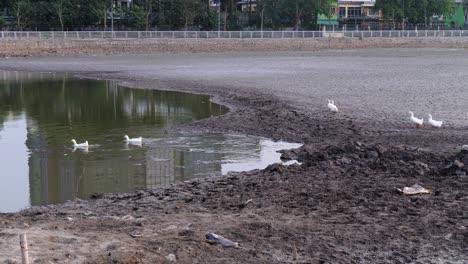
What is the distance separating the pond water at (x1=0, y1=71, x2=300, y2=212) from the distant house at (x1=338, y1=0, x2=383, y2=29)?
92009 mm

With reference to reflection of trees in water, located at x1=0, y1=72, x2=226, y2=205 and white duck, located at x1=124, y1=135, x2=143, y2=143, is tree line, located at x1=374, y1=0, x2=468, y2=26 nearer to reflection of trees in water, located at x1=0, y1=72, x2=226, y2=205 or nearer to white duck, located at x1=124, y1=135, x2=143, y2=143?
reflection of trees in water, located at x1=0, y1=72, x2=226, y2=205

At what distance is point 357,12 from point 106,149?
10872 centimetres

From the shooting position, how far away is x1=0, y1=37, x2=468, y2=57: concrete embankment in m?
64.3

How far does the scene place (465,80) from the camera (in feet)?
104

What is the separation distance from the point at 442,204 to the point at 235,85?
73.0 ft

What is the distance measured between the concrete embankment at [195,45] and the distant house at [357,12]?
35282 millimetres

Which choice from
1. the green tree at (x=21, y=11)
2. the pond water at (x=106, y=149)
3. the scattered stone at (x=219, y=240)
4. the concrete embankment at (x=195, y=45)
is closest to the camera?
the scattered stone at (x=219, y=240)

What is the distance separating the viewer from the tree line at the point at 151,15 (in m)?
81.4

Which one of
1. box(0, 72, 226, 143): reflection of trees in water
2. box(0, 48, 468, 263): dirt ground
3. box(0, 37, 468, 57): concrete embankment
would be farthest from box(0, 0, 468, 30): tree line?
box(0, 48, 468, 263): dirt ground

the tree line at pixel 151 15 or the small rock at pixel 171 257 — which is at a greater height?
the tree line at pixel 151 15

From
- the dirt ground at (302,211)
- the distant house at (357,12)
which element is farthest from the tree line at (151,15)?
the dirt ground at (302,211)

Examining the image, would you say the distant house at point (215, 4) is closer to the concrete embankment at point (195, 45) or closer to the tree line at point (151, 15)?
the tree line at point (151, 15)

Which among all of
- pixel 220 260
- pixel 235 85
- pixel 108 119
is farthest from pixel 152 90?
pixel 220 260

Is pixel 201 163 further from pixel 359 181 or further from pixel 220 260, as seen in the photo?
pixel 220 260
